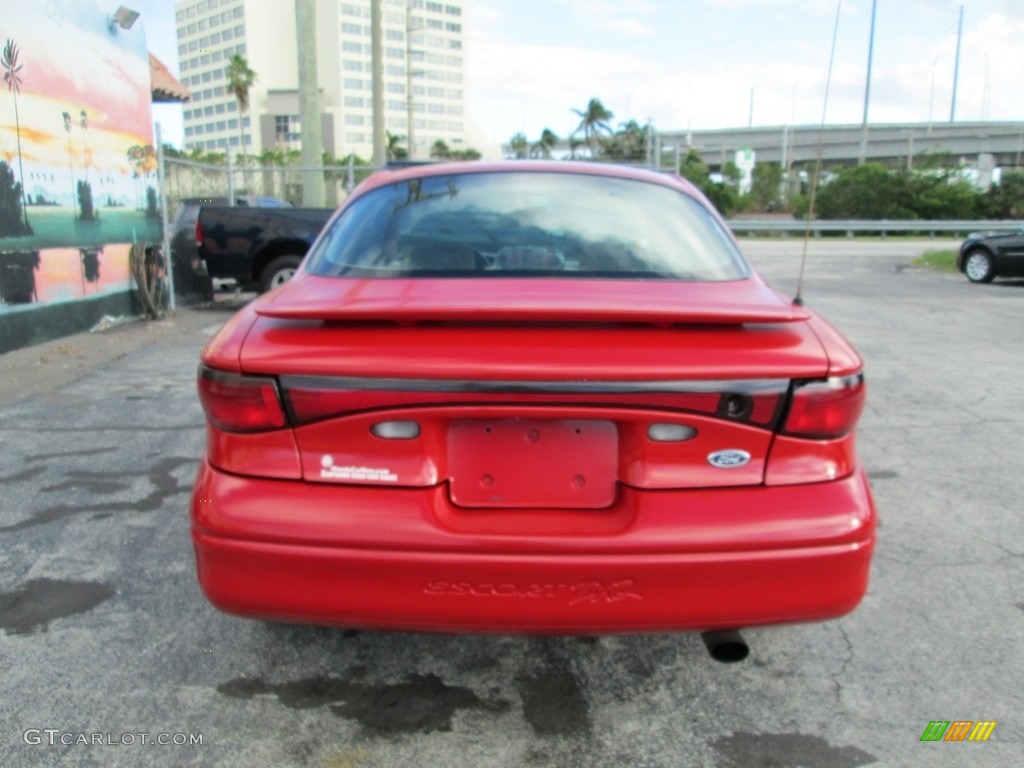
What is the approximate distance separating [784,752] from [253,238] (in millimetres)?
10191

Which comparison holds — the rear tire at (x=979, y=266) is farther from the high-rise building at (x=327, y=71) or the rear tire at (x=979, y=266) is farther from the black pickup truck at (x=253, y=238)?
the high-rise building at (x=327, y=71)

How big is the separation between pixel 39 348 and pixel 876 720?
8366 mm

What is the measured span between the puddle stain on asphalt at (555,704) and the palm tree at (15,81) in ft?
25.6

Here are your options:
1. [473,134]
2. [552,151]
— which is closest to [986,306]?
[552,151]

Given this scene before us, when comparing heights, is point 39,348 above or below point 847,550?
below

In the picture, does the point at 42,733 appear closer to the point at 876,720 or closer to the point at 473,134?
the point at 876,720

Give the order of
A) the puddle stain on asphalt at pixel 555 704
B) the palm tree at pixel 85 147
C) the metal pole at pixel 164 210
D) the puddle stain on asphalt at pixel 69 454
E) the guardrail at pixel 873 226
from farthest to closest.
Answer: the guardrail at pixel 873 226 → the metal pole at pixel 164 210 → the palm tree at pixel 85 147 → the puddle stain on asphalt at pixel 69 454 → the puddle stain on asphalt at pixel 555 704

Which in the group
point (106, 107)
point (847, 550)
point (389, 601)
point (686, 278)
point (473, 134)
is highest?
point (473, 134)

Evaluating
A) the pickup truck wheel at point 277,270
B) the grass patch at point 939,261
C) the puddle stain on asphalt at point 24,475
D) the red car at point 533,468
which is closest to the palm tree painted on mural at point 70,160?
the pickup truck wheel at point 277,270

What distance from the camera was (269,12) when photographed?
383ft

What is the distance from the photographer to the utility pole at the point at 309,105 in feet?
46.8

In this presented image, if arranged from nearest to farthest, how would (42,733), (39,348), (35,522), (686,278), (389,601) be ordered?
(389,601), (42,733), (686,278), (35,522), (39,348)

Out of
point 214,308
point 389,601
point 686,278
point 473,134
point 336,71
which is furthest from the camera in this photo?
point 473,134
